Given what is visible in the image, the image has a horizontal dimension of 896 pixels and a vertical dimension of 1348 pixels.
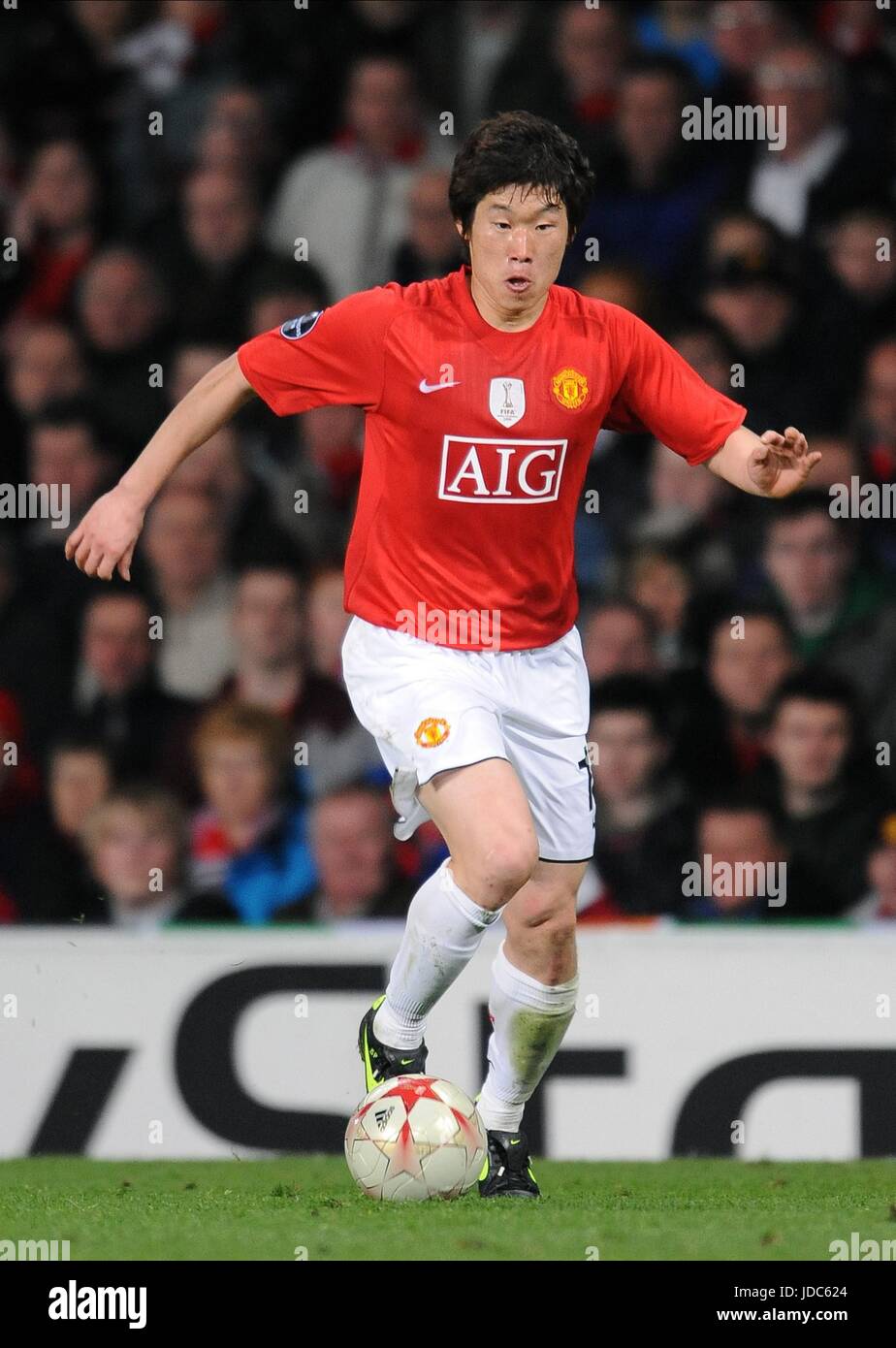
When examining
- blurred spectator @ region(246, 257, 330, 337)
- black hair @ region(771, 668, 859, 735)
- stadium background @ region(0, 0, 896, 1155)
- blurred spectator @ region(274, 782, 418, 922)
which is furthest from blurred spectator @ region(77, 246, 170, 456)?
black hair @ region(771, 668, 859, 735)

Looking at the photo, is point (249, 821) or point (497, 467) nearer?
point (497, 467)

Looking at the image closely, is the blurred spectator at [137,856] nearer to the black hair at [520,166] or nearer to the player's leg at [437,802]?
the player's leg at [437,802]

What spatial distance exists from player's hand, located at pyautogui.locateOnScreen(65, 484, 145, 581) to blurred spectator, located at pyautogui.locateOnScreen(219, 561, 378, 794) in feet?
9.30

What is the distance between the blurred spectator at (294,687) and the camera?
7770 mm

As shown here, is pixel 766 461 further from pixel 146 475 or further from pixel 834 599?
pixel 834 599

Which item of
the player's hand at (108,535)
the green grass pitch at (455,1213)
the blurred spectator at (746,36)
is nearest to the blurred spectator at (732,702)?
the green grass pitch at (455,1213)

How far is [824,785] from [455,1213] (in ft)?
11.1

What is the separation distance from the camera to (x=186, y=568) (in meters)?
8.03

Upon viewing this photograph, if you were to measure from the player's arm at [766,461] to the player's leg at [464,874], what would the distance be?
35.7 inches

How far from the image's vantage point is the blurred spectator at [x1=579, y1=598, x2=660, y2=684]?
774cm

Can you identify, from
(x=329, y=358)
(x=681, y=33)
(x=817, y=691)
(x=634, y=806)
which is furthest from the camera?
(x=681, y=33)

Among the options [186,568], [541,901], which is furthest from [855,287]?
[541,901]

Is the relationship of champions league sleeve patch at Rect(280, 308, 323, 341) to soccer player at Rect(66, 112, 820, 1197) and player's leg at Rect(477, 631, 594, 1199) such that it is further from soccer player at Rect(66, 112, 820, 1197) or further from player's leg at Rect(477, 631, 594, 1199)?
player's leg at Rect(477, 631, 594, 1199)

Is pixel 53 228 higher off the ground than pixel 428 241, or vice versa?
pixel 53 228
